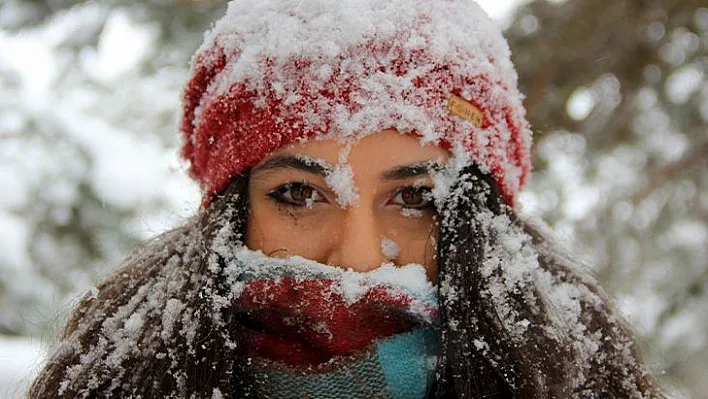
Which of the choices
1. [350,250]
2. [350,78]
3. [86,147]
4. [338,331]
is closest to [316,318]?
[338,331]

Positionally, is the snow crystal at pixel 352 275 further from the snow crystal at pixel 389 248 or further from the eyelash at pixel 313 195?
the eyelash at pixel 313 195

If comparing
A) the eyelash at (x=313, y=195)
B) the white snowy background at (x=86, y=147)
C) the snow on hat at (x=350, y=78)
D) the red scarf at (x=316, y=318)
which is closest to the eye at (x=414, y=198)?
the eyelash at (x=313, y=195)

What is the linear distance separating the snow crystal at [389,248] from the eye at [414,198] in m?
0.08

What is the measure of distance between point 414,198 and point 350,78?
0.28 metres

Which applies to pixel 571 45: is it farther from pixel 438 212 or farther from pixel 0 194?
pixel 0 194

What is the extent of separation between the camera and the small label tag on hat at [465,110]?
4.87 ft

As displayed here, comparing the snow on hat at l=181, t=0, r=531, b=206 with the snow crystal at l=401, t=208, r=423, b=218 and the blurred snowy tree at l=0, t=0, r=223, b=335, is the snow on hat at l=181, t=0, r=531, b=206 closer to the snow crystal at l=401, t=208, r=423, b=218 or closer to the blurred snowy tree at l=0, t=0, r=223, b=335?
the snow crystal at l=401, t=208, r=423, b=218

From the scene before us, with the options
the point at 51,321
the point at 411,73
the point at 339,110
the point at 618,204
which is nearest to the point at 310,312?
the point at 339,110

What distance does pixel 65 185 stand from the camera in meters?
3.25

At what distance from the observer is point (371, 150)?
1442 mm

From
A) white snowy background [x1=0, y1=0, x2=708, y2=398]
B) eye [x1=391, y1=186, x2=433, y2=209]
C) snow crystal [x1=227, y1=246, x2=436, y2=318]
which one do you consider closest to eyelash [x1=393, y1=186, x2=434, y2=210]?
eye [x1=391, y1=186, x2=433, y2=209]

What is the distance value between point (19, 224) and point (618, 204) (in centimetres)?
290

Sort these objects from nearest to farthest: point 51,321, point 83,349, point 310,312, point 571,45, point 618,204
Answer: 1. point 310,312
2. point 83,349
3. point 51,321
4. point 571,45
5. point 618,204

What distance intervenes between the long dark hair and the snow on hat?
98mm
